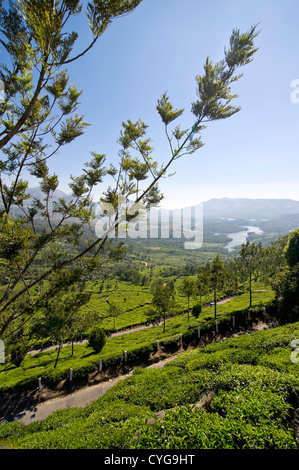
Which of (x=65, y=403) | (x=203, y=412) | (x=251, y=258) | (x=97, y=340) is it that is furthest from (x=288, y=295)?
(x=97, y=340)

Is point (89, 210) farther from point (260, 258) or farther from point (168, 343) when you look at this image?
point (260, 258)

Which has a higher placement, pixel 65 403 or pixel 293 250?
pixel 293 250

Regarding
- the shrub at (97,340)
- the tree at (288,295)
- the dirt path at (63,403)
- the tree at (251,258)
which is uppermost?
the tree at (251,258)

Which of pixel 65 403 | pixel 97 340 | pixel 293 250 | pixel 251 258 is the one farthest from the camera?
pixel 293 250

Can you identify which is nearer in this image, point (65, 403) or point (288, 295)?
point (65, 403)

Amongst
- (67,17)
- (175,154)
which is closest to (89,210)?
(175,154)

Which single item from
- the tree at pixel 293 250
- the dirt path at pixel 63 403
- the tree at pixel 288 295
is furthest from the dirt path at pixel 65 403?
the tree at pixel 293 250

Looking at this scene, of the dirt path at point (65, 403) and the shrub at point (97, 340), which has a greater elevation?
the dirt path at point (65, 403)

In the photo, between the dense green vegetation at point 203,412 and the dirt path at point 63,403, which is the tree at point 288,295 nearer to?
the dense green vegetation at point 203,412

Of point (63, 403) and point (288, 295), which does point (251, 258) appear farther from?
point (63, 403)

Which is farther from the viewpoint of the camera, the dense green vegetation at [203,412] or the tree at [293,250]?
the tree at [293,250]

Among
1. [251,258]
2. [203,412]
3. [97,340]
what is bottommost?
[97,340]

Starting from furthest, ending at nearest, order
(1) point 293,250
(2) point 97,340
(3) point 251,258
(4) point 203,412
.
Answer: (1) point 293,250, (2) point 97,340, (3) point 251,258, (4) point 203,412

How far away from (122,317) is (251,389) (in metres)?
50.5
